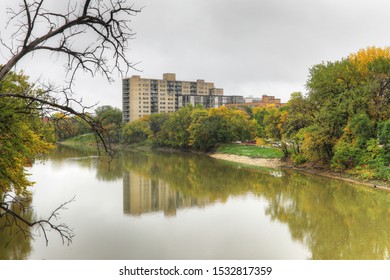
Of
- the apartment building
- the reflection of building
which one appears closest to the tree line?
the reflection of building

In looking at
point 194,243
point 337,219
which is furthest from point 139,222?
point 337,219

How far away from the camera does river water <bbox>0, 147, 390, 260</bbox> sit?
37.2 ft

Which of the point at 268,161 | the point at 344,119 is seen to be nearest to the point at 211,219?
the point at 344,119

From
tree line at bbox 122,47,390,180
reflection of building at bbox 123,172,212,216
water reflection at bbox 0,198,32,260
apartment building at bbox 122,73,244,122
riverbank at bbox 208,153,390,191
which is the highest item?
apartment building at bbox 122,73,244,122

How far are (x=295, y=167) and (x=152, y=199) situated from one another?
1643 cm

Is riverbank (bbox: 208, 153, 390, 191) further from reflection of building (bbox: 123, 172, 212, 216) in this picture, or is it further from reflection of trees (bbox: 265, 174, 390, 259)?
reflection of building (bbox: 123, 172, 212, 216)

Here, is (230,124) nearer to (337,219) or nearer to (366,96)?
(366,96)

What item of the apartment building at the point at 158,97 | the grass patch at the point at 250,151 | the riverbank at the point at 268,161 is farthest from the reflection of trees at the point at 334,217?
the apartment building at the point at 158,97

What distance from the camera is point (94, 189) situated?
2222 centimetres

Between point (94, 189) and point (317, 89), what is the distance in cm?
1872

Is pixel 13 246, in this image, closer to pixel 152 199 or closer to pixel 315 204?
pixel 152 199

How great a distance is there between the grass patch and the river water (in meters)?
10.1

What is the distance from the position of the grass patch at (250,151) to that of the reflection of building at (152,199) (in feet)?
52.3

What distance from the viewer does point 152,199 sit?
1927cm
